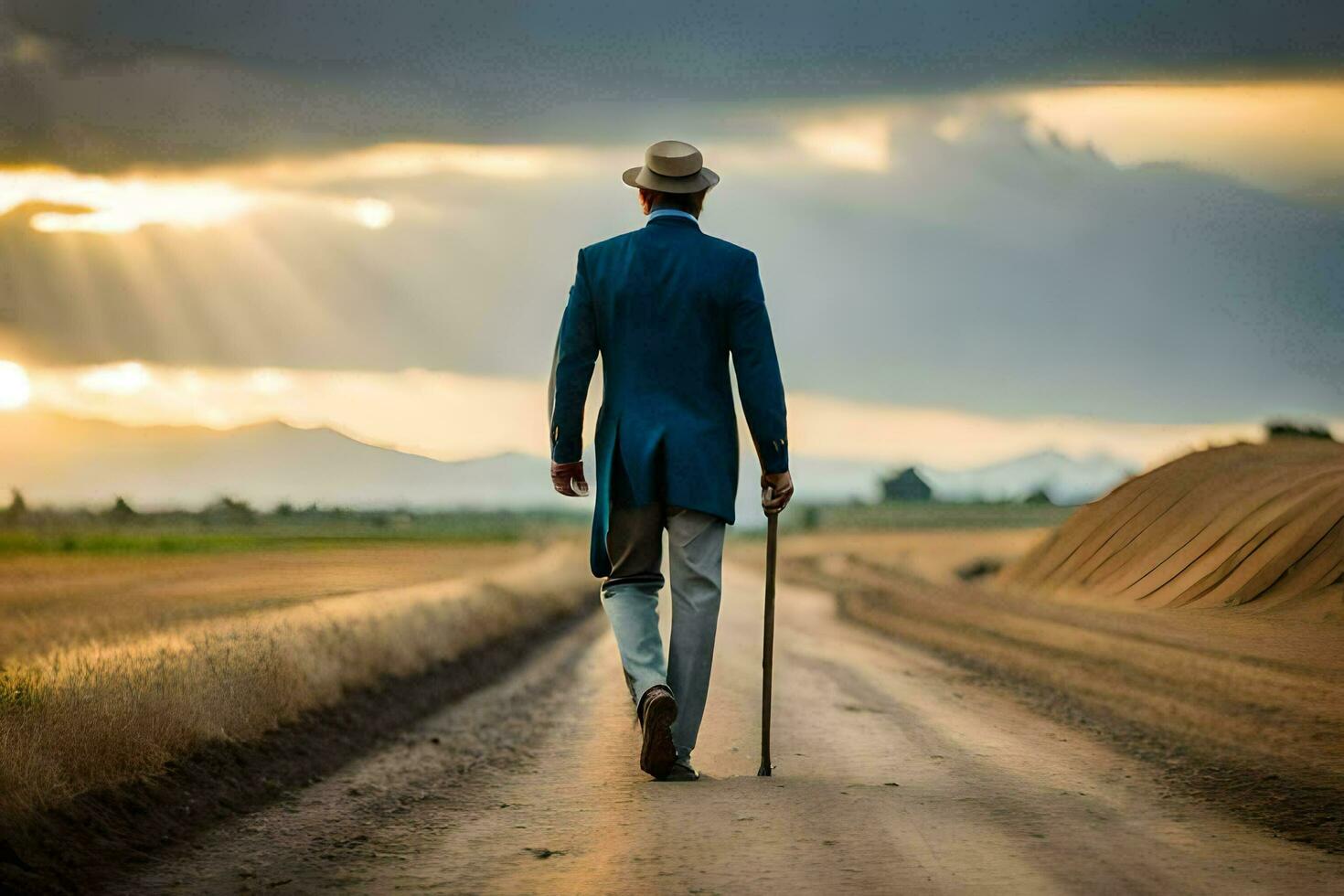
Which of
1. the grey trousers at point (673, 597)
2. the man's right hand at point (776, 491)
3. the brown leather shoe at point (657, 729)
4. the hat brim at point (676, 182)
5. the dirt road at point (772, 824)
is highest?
the hat brim at point (676, 182)

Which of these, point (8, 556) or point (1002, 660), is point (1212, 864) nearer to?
point (1002, 660)

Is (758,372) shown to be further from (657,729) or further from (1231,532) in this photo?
(1231,532)

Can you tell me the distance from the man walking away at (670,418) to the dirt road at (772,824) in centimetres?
68

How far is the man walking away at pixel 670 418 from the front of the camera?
263 inches

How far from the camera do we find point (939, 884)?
15.2 feet

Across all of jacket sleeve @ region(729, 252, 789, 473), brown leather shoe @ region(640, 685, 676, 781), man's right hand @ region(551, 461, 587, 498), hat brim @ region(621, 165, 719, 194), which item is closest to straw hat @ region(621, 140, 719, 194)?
hat brim @ region(621, 165, 719, 194)

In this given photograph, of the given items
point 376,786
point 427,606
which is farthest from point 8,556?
point 376,786

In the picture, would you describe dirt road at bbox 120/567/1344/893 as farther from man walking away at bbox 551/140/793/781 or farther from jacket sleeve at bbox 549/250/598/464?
jacket sleeve at bbox 549/250/598/464

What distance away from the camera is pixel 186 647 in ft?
31.8

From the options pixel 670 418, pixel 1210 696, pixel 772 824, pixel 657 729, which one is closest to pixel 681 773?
pixel 657 729

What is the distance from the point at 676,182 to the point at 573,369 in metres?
0.97

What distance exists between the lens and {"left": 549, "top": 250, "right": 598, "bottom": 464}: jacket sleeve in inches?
269

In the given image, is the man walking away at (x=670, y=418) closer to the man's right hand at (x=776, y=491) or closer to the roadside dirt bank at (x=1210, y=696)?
the man's right hand at (x=776, y=491)

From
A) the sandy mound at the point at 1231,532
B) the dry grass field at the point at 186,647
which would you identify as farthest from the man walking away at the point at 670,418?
the sandy mound at the point at 1231,532
